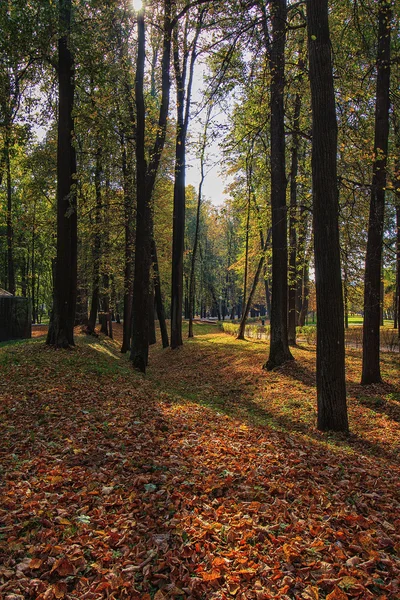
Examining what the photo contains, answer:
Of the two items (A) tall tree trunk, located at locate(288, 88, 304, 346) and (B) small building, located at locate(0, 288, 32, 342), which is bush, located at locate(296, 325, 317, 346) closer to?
(A) tall tree trunk, located at locate(288, 88, 304, 346)

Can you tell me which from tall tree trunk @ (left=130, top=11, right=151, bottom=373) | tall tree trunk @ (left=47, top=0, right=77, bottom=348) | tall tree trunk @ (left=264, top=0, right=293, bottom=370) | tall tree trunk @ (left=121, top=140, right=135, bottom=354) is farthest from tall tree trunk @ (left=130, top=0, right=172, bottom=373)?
tall tree trunk @ (left=264, top=0, right=293, bottom=370)

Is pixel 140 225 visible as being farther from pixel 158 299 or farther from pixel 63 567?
pixel 158 299

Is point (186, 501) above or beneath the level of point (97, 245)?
beneath

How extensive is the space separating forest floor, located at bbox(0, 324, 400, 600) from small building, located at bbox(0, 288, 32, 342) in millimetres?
9993

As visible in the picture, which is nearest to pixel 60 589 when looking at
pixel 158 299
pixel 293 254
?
pixel 293 254

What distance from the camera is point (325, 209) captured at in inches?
225

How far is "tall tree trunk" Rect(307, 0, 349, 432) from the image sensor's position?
5.55 meters

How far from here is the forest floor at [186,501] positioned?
2.47 meters

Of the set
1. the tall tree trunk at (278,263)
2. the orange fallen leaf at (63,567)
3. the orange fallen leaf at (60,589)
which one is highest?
the tall tree trunk at (278,263)

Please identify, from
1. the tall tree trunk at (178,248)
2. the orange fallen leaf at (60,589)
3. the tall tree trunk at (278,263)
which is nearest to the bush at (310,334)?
the tall tree trunk at (278,263)

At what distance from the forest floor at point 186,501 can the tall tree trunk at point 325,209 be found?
1279 mm

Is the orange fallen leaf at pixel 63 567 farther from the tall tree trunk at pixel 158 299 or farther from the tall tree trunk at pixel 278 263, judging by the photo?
the tall tree trunk at pixel 158 299

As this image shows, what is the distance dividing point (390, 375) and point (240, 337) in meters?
10.7

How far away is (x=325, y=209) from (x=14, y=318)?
14.8 metres
